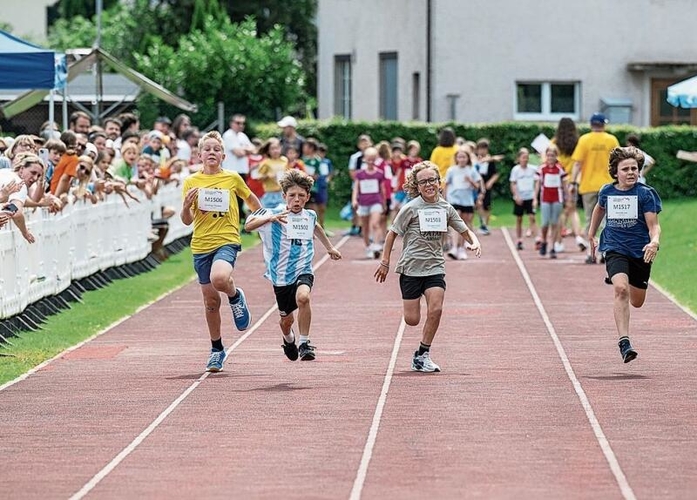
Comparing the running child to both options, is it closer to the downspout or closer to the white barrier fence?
the white barrier fence

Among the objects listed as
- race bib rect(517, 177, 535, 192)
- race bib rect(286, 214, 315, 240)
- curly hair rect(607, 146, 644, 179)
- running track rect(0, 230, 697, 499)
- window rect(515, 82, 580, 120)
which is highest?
window rect(515, 82, 580, 120)

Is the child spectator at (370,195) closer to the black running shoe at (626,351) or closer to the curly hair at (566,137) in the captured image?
the curly hair at (566,137)

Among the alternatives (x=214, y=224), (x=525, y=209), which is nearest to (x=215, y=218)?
(x=214, y=224)

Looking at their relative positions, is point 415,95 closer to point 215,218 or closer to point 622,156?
point 622,156

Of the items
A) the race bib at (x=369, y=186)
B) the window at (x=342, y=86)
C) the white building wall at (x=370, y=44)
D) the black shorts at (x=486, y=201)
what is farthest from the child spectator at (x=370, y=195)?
the window at (x=342, y=86)

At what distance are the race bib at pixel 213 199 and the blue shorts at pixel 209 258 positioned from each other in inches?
12.9

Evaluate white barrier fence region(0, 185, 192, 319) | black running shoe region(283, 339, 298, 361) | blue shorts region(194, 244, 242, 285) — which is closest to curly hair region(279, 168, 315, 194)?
blue shorts region(194, 244, 242, 285)

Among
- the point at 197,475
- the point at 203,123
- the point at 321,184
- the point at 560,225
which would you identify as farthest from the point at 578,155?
the point at 203,123

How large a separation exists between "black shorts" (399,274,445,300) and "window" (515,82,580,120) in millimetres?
31148

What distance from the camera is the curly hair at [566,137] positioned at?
92.4 feet

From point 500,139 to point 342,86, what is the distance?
835 cm

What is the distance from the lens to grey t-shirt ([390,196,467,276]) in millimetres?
14461

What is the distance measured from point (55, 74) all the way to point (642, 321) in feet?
24.6

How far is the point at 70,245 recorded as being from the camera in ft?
68.6
